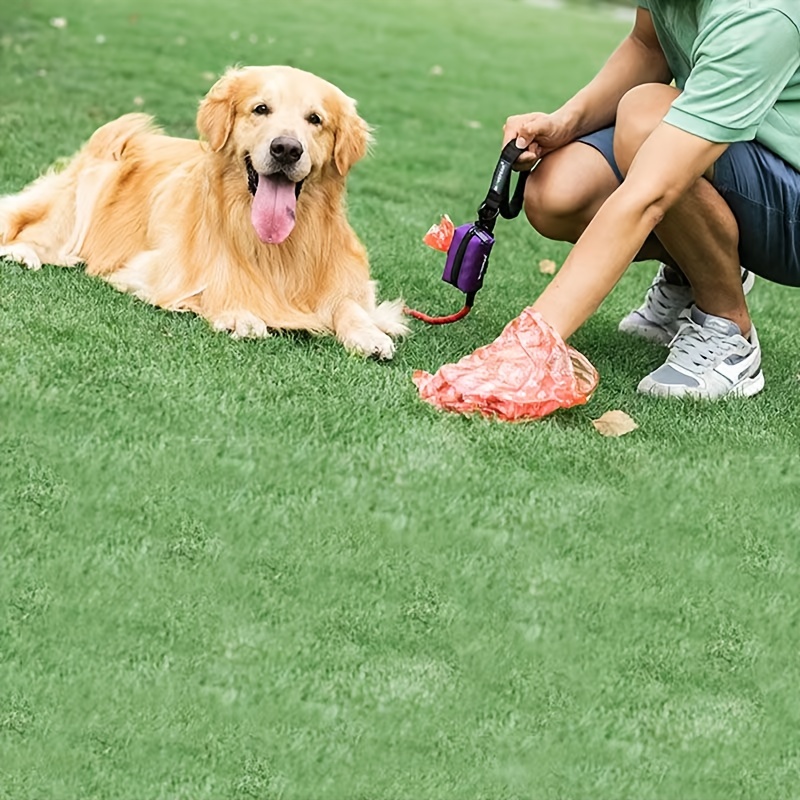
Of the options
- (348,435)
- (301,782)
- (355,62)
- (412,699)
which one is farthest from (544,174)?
(355,62)

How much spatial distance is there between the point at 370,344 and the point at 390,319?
0.99 ft

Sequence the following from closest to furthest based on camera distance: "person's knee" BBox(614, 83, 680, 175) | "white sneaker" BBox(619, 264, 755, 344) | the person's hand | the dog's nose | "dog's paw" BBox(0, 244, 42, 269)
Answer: "person's knee" BBox(614, 83, 680, 175), the dog's nose, the person's hand, "dog's paw" BBox(0, 244, 42, 269), "white sneaker" BBox(619, 264, 755, 344)

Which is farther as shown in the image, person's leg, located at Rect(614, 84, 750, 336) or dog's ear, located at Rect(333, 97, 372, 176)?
dog's ear, located at Rect(333, 97, 372, 176)

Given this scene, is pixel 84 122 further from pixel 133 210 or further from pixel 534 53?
pixel 534 53

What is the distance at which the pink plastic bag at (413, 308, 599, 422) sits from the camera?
3391 millimetres

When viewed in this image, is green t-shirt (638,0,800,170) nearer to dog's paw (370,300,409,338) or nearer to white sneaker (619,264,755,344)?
white sneaker (619,264,755,344)

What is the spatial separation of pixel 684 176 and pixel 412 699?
1.73 m

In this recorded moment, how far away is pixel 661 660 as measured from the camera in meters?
2.56

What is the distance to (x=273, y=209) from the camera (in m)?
3.90

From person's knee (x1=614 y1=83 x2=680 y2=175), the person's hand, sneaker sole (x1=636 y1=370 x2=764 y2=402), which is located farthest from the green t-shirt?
sneaker sole (x1=636 y1=370 x2=764 y2=402)

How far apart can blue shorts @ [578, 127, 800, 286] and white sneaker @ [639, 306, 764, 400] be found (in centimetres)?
26

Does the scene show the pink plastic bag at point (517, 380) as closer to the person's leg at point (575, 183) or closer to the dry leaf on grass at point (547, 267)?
the person's leg at point (575, 183)

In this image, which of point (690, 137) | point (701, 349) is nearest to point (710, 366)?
point (701, 349)

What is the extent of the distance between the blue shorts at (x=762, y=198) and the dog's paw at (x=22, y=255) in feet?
6.33
